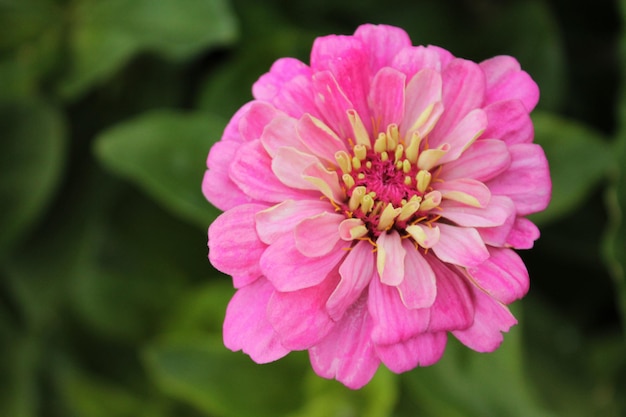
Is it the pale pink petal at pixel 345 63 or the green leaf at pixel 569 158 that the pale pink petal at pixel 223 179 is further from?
the green leaf at pixel 569 158

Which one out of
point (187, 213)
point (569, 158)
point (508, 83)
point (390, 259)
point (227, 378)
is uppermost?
point (508, 83)

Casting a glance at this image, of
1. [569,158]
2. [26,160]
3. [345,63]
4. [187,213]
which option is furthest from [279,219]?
[26,160]

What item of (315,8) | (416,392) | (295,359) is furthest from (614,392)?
(315,8)

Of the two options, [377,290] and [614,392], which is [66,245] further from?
[614,392]

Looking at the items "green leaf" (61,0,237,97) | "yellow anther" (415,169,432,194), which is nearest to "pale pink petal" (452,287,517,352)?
"yellow anther" (415,169,432,194)

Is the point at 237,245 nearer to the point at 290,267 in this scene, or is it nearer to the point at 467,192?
the point at 290,267

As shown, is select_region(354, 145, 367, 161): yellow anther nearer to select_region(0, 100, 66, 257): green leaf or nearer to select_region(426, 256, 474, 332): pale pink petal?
select_region(426, 256, 474, 332): pale pink petal
